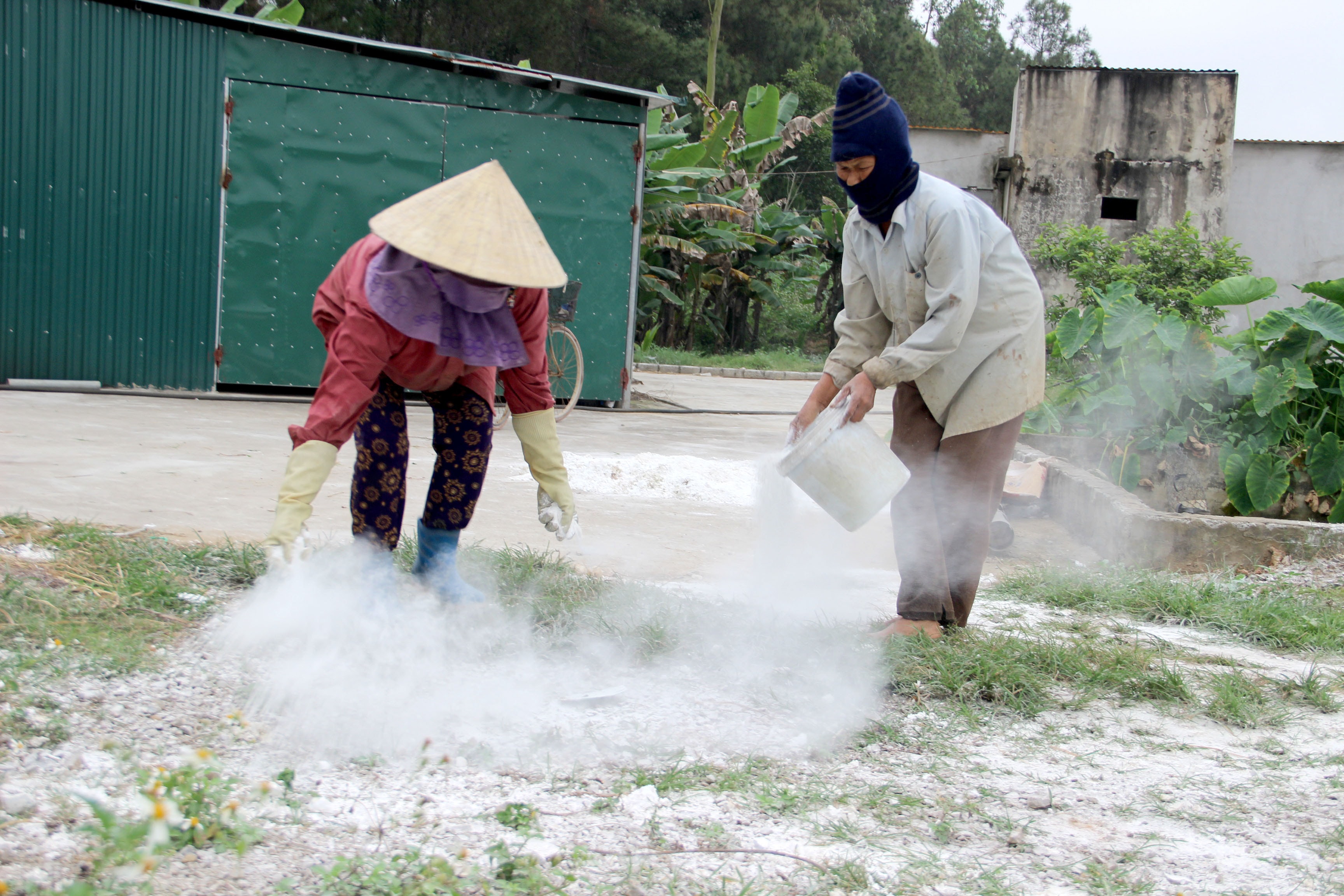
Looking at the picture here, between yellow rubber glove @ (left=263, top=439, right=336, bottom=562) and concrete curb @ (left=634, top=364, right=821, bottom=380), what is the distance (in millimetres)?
13922

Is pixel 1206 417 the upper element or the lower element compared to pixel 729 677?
upper

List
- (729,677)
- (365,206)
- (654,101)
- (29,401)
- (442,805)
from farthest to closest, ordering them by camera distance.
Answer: (654,101)
(365,206)
(29,401)
(729,677)
(442,805)

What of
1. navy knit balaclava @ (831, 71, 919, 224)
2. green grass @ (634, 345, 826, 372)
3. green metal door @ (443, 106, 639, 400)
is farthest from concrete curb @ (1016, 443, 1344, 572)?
green grass @ (634, 345, 826, 372)

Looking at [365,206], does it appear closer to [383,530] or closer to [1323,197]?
[383,530]

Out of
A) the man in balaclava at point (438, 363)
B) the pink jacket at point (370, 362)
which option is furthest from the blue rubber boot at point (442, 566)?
the pink jacket at point (370, 362)

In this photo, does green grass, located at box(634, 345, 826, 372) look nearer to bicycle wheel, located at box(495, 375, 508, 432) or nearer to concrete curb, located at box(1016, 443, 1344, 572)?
bicycle wheel, located at box(495, 375, 508, 432)

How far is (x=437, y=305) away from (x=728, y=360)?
15203mm

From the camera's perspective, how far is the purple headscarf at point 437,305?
106 inches

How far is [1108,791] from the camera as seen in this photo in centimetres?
239

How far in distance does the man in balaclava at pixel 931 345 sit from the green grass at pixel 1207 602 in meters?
0.85

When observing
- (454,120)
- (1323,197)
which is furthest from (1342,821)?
(1323,197)

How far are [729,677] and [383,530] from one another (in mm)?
1070

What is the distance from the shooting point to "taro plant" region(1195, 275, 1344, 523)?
214 inches

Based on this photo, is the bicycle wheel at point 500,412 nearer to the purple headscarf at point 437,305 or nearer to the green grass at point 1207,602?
the green grass at point 1207,602
